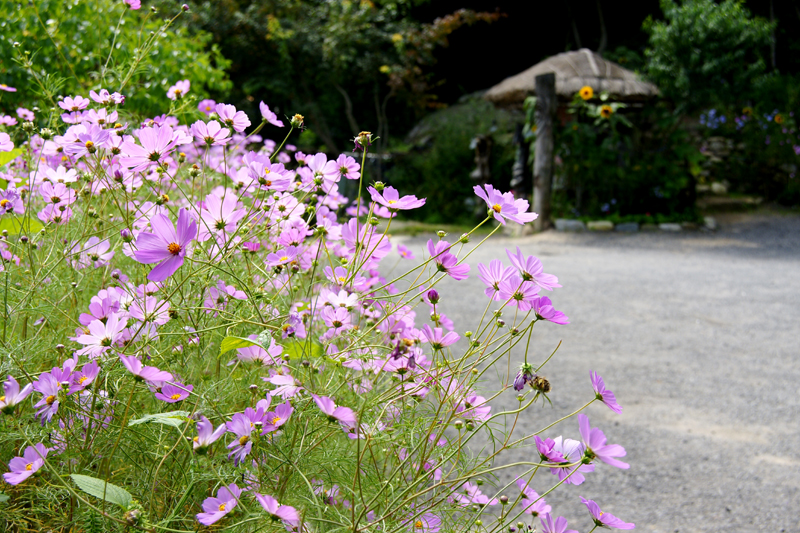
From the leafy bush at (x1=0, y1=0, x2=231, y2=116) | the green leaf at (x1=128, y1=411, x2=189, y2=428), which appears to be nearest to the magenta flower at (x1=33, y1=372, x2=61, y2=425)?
the green leaf at (x1=128, y1=411, x2=189, y2=428)

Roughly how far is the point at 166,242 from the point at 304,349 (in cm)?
24

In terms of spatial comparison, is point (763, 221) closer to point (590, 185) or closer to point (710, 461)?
point (590, 185)

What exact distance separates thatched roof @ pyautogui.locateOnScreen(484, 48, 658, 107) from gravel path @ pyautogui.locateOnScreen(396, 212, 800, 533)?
9.07 feet

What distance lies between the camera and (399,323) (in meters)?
1.25

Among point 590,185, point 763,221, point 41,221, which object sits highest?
point 41,221

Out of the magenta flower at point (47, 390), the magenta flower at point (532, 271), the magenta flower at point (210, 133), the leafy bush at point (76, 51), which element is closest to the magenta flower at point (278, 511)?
the magenta flower at point (47, 390)

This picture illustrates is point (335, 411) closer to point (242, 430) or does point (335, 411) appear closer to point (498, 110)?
point (242, 430)

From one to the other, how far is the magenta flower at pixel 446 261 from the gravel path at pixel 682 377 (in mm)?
1458

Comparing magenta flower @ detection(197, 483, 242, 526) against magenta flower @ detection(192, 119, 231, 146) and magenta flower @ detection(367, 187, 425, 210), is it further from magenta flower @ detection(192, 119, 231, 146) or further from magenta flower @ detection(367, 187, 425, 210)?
magenta flower @ detection(192, 119, 231, 146)

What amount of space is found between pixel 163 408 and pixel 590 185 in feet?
25.6

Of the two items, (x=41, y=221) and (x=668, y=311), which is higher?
(x=41, y=221)

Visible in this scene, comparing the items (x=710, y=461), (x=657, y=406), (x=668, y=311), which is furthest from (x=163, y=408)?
(x=668, y=311)

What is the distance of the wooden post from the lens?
774cm

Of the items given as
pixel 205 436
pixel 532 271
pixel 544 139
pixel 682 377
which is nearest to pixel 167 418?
pixel 205 436
